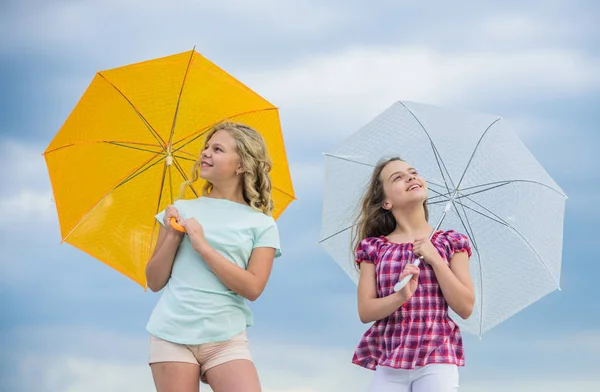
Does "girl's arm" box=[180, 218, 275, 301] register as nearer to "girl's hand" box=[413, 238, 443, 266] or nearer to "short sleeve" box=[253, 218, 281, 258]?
"short sleeve" box=[253, 218, 281, 258]

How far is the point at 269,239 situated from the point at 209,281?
1.45 feet

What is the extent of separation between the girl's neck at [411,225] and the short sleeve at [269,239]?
2.81 feet

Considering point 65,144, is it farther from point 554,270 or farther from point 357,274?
point 554,270

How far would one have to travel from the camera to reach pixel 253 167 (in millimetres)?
4906

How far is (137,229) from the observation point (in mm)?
5699

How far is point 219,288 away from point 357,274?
132 centimetres

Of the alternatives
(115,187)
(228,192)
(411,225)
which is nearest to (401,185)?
(411,225)

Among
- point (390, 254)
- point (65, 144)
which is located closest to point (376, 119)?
point (390, 254)

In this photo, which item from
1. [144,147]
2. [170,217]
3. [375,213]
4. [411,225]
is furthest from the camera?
[144,147]

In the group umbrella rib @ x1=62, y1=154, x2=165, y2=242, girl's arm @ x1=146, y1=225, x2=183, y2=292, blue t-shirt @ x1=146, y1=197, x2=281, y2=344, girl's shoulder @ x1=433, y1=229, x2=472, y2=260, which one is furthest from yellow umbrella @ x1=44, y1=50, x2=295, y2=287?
girl's shoulder @ x1=433, y1=229, x2=472, y2=260

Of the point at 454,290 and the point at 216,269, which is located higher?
the point at 454,290

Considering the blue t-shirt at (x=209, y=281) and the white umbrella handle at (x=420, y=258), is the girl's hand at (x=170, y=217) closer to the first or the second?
the blue t-shirt at (x=209, y=281)

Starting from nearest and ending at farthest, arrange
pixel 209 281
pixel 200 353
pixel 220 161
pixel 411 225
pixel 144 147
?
pixel 200 353, pixel 209 281, pixel 220 161, pixel 411 225, pixel 144 147

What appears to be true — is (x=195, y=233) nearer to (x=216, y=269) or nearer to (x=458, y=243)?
(x=216, y=269)
